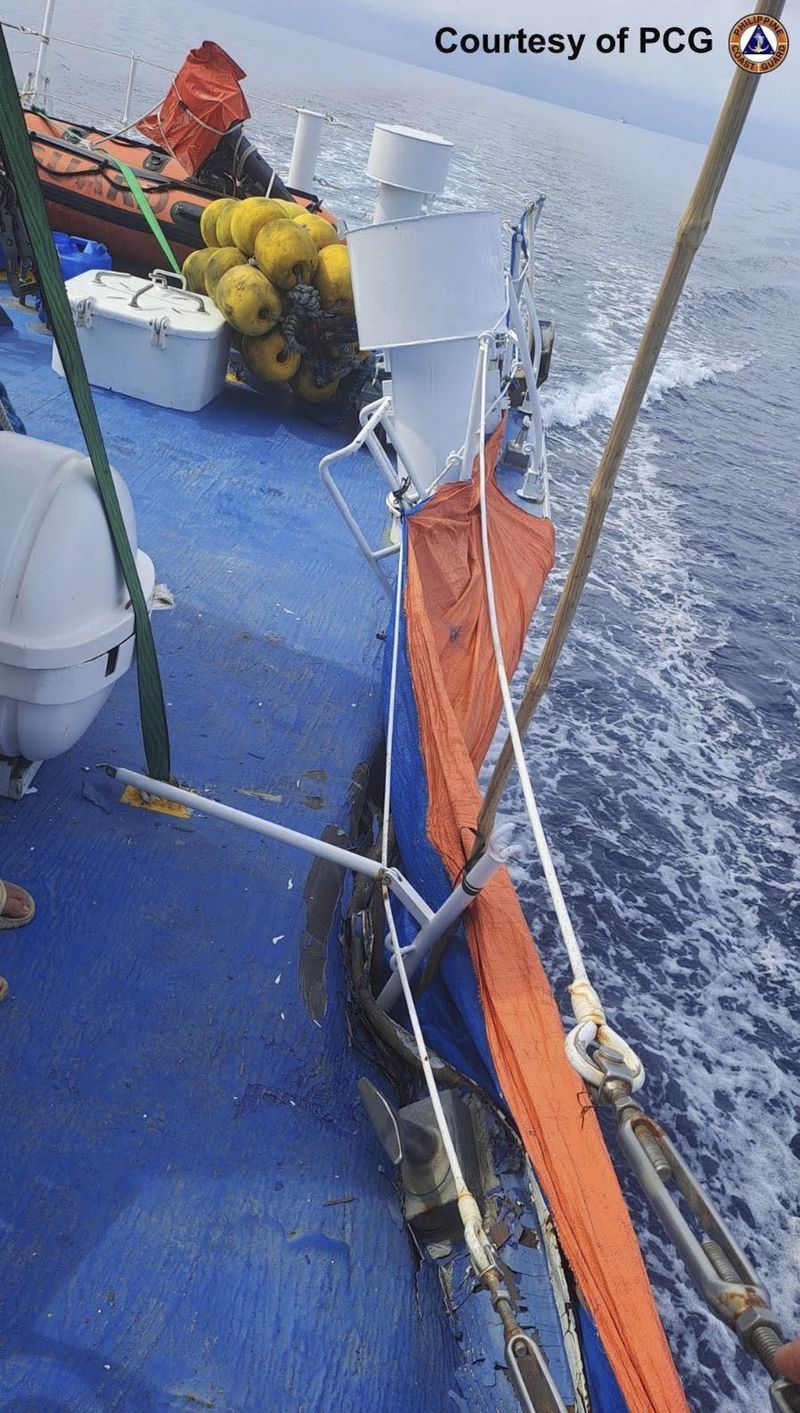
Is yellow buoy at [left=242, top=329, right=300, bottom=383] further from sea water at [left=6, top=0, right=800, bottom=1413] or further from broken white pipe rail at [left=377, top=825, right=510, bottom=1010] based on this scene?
broken white pipe rail at [left=377, top=825, right=510, bottom=1010]

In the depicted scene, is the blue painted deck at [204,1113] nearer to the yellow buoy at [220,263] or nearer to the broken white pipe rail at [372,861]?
the broken white pipe rail at [372,861]

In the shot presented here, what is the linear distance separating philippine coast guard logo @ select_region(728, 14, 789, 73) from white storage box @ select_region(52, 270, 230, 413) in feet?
16.6

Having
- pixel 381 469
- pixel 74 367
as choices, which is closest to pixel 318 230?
pixel 381 469

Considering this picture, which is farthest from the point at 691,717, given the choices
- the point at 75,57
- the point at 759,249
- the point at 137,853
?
the point at 75,57

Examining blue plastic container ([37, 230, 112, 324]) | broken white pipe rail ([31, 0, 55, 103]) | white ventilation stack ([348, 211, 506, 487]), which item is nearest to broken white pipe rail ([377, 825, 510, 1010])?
white ventilation stack ([348, 211, 506, 487])

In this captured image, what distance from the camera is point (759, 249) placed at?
28.9 meters

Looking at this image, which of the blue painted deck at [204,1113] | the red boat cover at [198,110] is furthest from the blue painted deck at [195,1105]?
the red boat cover at [198,110]

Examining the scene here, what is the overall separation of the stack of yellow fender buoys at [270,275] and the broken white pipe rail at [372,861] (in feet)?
12.1

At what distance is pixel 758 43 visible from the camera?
42.4 inches

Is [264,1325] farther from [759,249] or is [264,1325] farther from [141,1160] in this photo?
[759,249]

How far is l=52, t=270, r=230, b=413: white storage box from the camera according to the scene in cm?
560

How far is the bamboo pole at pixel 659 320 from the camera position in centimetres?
115

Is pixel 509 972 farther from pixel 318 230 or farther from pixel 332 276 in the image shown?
pixel 318 230

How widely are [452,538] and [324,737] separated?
39.2 inches
